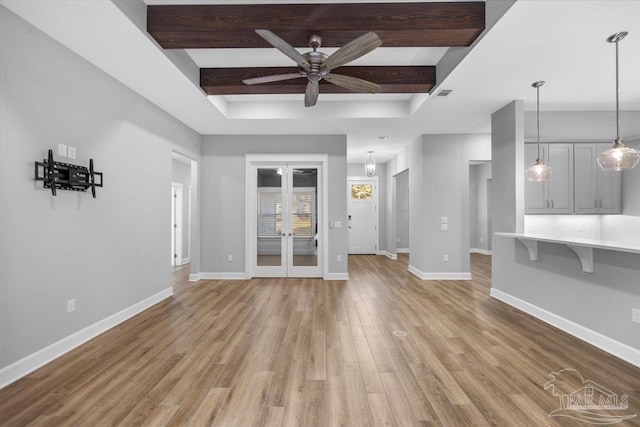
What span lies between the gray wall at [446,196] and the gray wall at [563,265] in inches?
48.3

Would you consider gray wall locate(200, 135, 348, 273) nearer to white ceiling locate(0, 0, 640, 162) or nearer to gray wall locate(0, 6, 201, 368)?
white ceiling locate(0, 0, 640, 162)

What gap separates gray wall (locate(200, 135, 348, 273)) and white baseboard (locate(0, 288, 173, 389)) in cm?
195

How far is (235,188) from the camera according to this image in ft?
19.2

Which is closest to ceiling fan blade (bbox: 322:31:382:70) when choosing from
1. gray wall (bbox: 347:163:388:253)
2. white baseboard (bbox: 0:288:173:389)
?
Result: white baseboard (bbox: 0:288:173:389)

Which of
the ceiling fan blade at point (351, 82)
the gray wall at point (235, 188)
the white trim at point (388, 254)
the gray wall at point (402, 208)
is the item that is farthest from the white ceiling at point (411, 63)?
the white trim at point (388, 254)

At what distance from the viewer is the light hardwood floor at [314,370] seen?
1.92 meters

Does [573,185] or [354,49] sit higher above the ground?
[354,49]

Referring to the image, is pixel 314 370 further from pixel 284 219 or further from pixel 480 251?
pixel 480 251

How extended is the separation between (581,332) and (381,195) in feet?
21.8

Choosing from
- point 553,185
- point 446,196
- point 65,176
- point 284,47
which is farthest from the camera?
point 446,196

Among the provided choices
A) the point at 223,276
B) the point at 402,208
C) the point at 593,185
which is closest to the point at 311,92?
the point at 223,276

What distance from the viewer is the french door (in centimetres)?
593

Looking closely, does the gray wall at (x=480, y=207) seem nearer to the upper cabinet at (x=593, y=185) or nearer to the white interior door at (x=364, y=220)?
the white interior door at (x=364, y=220)

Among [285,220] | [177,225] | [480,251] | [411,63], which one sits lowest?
[480,251]
